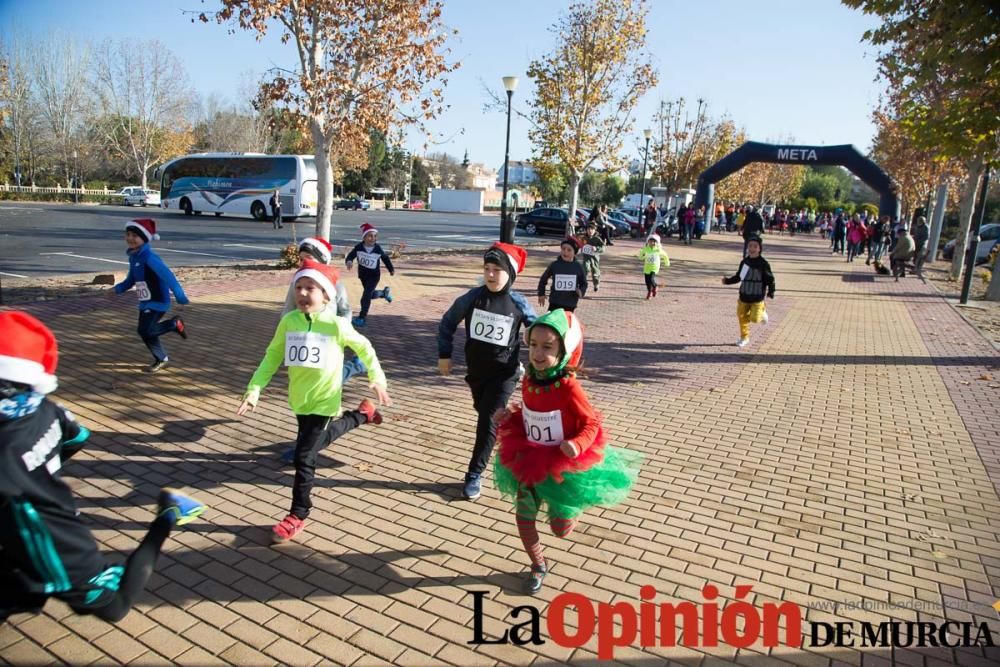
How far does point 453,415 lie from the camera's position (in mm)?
6496

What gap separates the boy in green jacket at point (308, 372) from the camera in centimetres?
402

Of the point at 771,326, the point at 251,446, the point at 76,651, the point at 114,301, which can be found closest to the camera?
the point at 76,651

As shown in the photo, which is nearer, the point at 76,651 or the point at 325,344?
the point at 76,651

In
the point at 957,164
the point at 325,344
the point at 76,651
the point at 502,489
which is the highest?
the point at 957,164

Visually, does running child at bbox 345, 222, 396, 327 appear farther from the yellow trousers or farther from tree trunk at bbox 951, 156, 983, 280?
tree trunk at bbox 951, 156, 983, 280

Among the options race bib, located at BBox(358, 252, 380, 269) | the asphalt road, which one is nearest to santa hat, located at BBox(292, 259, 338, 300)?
race bib, located at BBox(358, 252, 380, 269)

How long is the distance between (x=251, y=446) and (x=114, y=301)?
6.99 meters

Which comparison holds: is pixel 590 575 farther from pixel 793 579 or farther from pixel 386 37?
pixel 386 37

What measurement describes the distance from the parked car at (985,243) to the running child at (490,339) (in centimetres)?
2612

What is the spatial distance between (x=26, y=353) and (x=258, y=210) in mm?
36142

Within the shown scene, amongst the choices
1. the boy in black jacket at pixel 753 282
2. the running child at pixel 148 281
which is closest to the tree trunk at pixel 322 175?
the running child at pixel 148 281

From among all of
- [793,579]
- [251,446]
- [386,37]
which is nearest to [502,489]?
[793,579]

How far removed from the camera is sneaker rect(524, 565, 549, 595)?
11.7 ft

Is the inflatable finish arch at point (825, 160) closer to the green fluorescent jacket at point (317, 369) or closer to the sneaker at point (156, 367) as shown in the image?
the sneaker at point (156, 367)
